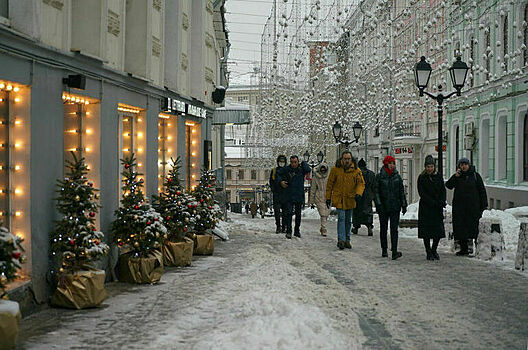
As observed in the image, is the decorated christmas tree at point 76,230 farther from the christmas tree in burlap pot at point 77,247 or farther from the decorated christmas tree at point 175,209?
the decorated christmas tree at point 175,209

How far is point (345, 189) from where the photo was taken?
15016 mm

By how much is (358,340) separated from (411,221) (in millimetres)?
14481

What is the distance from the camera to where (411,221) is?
835 inches

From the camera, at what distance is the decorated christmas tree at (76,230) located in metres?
8.74

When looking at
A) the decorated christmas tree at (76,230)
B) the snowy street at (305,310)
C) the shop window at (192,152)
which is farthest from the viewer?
the shop window at (192,152)

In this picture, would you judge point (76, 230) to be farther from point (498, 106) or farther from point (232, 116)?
point (498, 106)

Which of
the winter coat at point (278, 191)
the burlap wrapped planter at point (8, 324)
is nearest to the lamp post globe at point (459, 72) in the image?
the winter coat at point (278, 191)

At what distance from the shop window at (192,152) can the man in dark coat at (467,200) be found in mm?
7011

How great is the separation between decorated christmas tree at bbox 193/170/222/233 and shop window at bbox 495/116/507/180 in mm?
18290

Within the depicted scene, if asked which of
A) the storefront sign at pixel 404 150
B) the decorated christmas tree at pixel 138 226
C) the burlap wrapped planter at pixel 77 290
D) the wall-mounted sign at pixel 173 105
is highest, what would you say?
the wall-mounted sign at pixel 173 105

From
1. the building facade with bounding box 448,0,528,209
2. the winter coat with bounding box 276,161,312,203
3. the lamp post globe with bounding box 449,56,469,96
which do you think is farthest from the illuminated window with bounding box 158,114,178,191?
the building facade with bounding box 448,0,528,209

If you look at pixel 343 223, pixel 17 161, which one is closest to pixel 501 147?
pixel 343 223

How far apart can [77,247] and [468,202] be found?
7812mm

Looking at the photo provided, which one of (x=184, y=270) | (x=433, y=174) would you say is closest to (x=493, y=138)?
(x=433, y=174)
